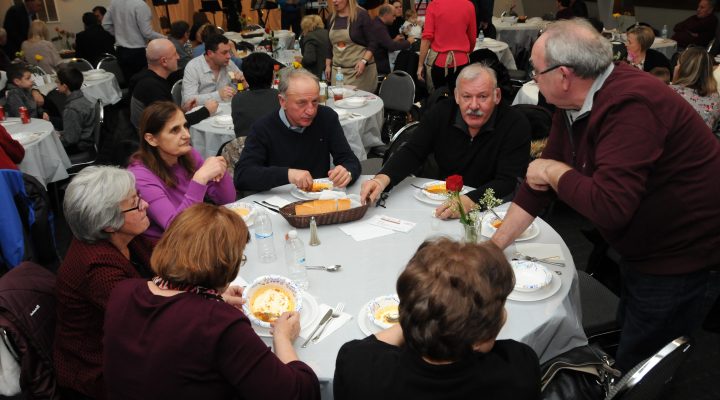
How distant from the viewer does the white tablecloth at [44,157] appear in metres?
4.34

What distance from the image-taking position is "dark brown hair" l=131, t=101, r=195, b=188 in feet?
8.78

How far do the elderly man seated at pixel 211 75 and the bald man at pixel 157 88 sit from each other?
0.62 ft

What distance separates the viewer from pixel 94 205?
6.22 feet

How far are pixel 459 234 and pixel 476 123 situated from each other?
77 cm

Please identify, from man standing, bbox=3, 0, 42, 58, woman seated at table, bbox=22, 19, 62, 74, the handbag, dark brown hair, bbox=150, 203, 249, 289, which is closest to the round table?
dark brown hair, bbox=150, 203, 249, 289

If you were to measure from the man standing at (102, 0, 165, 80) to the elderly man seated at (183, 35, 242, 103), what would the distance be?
2598 millimetres

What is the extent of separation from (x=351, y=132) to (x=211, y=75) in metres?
1.79

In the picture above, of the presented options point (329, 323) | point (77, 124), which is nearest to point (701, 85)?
point (329, 323)

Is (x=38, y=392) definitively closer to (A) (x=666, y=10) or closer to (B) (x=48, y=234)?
(B) (x=48, y=234)

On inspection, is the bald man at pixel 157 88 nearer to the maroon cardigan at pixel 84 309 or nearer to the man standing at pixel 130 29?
the man standing at pixel 130 29

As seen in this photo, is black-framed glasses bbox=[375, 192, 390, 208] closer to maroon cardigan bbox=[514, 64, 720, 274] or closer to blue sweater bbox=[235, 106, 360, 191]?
blue sweater bbox=[235, 106, 360, 191]

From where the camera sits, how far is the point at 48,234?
3178 millimetres

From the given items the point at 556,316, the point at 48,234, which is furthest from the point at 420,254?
the point at 48,234

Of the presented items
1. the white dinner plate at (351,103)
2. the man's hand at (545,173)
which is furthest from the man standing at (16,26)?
the man's hand at (545,173)
